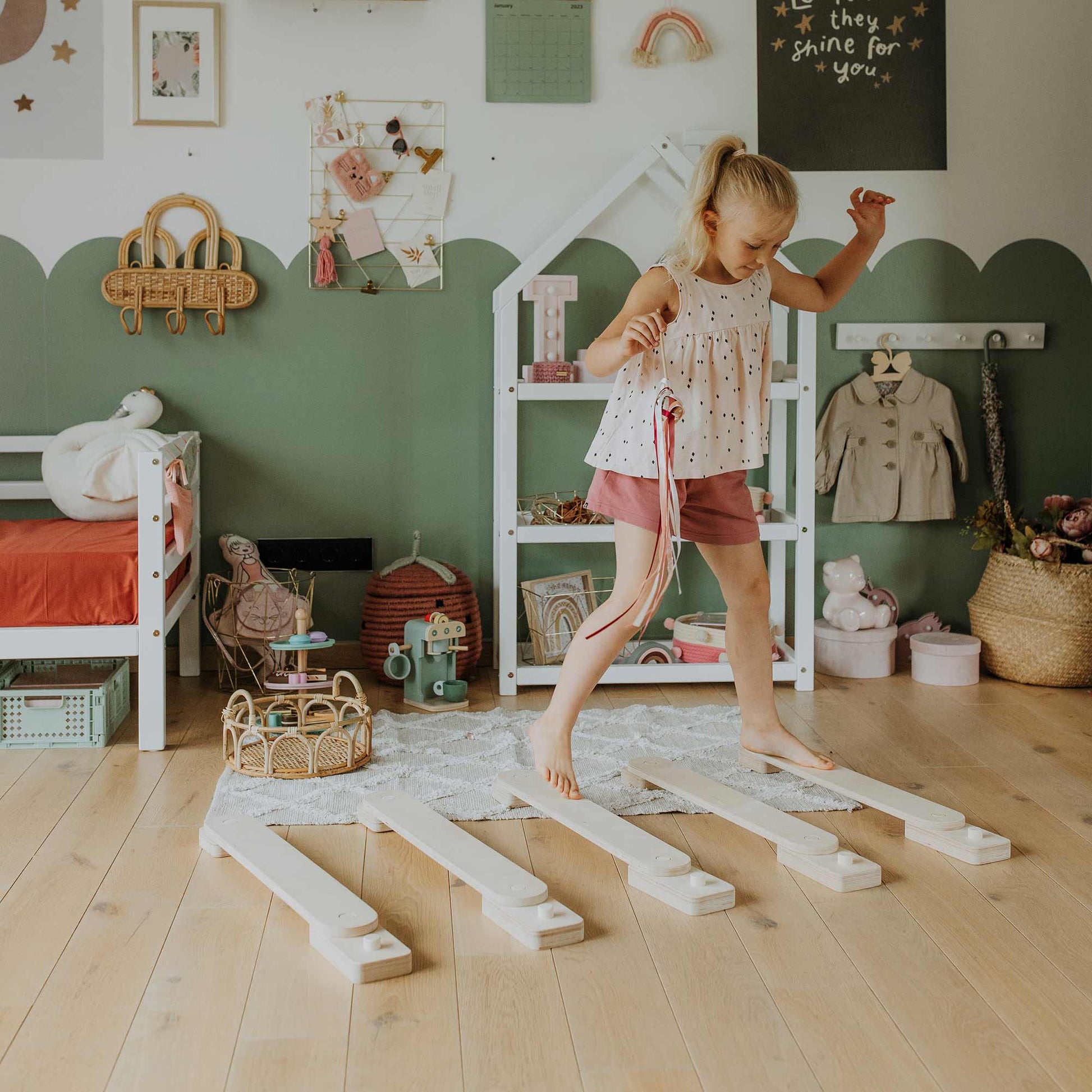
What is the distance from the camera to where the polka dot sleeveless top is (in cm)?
205

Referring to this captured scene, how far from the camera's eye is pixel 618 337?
6.40 feet

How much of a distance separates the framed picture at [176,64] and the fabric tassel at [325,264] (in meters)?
0.42

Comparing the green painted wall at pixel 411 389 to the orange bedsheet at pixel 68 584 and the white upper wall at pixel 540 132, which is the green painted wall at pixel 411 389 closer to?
the white upper wall at pixel 540 132

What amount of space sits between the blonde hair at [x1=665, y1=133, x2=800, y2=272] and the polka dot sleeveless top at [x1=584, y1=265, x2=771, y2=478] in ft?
0.18

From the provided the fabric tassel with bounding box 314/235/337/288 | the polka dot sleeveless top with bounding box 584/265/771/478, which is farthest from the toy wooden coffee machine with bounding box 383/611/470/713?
the fabric tassel with bounding box 314/235/337/288

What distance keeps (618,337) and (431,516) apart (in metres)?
1.46

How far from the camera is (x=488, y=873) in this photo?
1.69 metres

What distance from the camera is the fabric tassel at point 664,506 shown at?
1938 mm

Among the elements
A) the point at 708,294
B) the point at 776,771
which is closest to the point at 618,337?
the point at 708,294

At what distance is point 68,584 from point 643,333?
134 cm

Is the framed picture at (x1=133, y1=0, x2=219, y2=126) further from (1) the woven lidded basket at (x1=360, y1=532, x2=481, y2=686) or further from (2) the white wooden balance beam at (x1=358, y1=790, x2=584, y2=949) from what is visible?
(2) the white wooden balance beam at (x1=358, y1=790, x2=584, y2=949)

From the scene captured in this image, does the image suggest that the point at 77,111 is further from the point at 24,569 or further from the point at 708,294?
the point at 708,294

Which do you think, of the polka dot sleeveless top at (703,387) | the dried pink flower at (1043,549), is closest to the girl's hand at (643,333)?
the polka dot sleeveless top at (703,387)

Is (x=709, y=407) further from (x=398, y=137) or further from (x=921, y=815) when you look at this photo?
(x=398, y=137)
